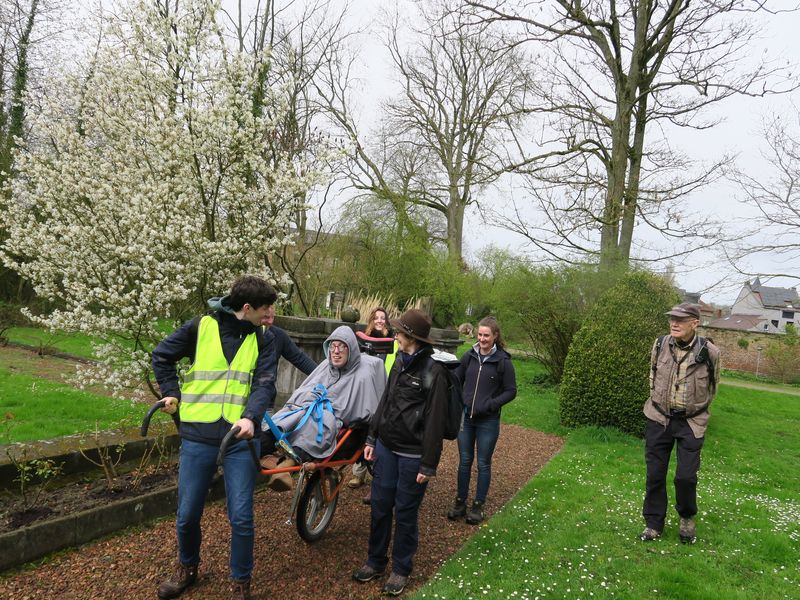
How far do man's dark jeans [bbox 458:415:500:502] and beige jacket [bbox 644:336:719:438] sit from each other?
136 cm

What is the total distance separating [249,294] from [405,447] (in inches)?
56.8

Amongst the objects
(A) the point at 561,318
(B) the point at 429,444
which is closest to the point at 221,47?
(B) the point at 429,444

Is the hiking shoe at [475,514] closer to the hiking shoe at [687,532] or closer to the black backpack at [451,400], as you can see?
the black backpack at [451,400]

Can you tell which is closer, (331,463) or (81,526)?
(81,526)

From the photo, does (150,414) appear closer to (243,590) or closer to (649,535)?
(243,590)

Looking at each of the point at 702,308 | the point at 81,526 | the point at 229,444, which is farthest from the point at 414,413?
the point at 702,308

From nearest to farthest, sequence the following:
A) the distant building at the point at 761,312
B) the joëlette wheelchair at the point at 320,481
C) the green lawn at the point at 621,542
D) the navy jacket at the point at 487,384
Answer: the green lawn at the point at 621,542 < the joëlette wheelchair at the point at 320,481 < the navy jacket at the point at 487,384 < the distant building at the point at 761,312

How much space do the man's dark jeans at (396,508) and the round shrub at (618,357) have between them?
6296 millimetres

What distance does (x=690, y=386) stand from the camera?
4316 millimetres

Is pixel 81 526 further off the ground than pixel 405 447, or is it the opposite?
pixel 405 447

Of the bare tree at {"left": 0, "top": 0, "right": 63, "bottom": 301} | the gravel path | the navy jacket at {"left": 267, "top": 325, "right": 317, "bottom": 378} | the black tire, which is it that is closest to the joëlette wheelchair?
the black tire

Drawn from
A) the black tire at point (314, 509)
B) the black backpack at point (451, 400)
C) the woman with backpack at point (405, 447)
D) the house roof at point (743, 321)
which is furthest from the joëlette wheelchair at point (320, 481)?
the house roof at point (743, 321)

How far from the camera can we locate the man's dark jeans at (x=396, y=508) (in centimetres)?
356

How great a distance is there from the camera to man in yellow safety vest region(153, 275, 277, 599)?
313cm
